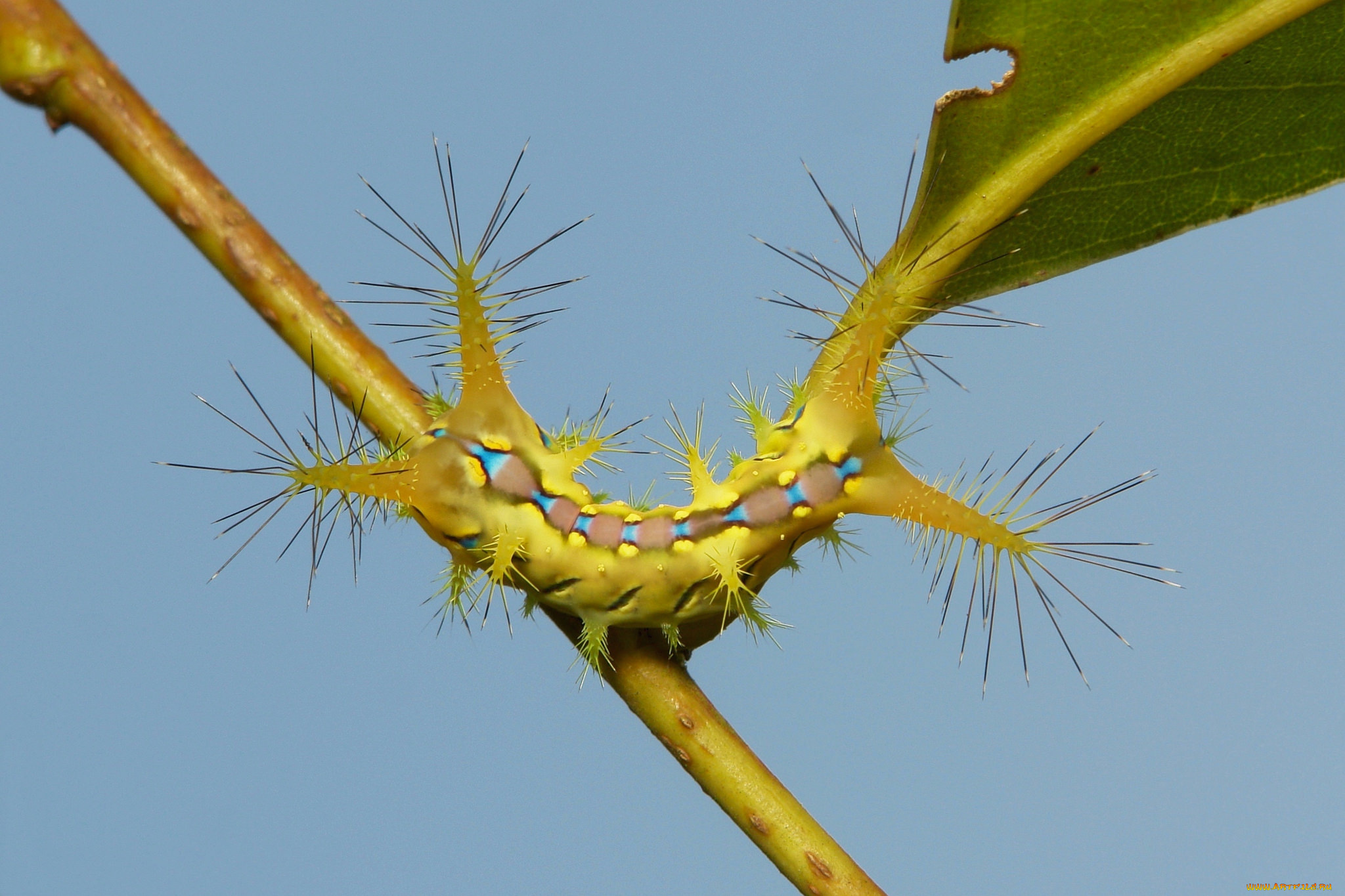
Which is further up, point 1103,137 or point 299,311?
point 299,311

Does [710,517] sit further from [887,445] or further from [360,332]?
[360,332]

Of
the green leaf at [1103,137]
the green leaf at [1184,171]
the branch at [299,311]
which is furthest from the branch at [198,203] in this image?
the green leaf at [1184,171]

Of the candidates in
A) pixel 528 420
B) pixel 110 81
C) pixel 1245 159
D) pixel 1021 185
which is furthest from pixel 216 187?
pixel 1245 159

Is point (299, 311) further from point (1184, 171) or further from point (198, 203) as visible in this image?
point (1184, 171)

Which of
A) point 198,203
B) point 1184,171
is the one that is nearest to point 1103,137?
point 1184,171

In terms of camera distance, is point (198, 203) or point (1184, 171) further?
point (1184, 171)

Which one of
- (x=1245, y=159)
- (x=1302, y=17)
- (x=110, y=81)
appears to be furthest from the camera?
(x=1245, y=159)

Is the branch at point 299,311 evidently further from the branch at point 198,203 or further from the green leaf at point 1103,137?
the green leaf at point 1103,137
